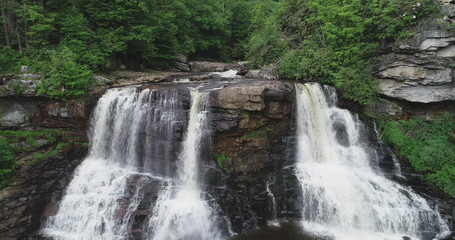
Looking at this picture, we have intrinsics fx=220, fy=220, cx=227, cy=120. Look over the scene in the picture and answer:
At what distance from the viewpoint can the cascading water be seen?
7.56m

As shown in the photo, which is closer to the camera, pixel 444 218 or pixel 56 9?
pixel 444 218

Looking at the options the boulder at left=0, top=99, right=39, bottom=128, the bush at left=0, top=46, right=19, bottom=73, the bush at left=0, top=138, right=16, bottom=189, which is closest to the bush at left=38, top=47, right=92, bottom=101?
the boulder at left=0, top=99, right=39, bottom=128

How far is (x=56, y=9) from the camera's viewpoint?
43.1ft

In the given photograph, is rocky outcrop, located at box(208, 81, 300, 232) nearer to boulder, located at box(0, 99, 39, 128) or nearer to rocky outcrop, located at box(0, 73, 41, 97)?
rocky outcrop, located at box(0, 73, 41, 97)

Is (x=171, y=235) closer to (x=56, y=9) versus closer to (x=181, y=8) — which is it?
(x=56, y=9)

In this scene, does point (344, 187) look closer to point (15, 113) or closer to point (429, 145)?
point (429, 145)

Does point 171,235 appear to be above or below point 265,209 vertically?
below

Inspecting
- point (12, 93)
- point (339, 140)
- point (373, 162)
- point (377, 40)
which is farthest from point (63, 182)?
point (377, 40)

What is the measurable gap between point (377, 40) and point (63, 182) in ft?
52.8

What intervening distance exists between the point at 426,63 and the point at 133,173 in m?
13.5

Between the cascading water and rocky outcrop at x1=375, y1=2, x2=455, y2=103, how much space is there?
9.32m

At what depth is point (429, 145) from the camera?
375 inches

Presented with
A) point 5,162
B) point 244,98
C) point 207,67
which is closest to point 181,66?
point 207,67

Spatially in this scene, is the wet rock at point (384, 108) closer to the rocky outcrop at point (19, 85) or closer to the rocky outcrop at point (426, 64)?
the rocky outcrop at point (426, 64)
